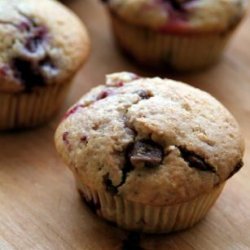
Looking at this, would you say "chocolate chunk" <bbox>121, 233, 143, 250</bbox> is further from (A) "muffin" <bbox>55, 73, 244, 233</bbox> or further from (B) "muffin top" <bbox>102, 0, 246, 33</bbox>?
(B) "muffin top" <bbox>102, 0, 246, 33</bbox>

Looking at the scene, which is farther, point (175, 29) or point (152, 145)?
point (175, 29)

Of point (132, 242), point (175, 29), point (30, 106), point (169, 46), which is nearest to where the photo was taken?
point (132, 242)

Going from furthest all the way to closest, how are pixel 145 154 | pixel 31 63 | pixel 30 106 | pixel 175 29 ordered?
pixel 175 29
pixel 30 106
pixel 31 63
pixel 145 154

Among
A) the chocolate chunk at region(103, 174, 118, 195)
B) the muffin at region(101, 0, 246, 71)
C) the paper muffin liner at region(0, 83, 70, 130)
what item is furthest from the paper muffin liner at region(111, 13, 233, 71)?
the chocolate chunk at region(103, 174, 118, 195)

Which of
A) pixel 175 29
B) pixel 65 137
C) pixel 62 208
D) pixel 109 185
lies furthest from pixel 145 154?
pixel 175 29

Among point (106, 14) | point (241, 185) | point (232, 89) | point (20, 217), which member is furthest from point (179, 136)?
point (106, 14)

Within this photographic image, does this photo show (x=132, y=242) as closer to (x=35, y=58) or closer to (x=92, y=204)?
(x=92, y=204)

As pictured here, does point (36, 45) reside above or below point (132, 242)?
above
